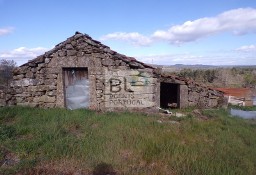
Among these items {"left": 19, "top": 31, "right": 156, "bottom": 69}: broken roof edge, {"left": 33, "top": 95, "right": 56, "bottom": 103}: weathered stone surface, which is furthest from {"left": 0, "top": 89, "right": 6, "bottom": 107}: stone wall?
{"left": 19, "top": 31, "right": 156, "bottom": 69}: broken roof edge

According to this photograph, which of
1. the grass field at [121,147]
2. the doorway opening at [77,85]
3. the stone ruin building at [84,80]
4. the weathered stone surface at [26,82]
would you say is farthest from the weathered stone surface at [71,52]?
the grass field at [121,147]

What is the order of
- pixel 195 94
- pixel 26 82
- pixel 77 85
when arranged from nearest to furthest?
pixel 26 82 → pixel 77 85 → pixel 195 94

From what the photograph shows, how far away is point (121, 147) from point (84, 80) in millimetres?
5541

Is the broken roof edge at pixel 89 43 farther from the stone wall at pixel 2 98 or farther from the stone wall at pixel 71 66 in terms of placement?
the stone wall at pixel 2 98

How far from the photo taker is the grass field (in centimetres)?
534

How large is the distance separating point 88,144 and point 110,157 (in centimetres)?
84

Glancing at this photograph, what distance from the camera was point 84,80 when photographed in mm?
11383

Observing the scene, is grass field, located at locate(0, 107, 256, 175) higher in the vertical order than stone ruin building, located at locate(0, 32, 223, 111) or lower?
lower

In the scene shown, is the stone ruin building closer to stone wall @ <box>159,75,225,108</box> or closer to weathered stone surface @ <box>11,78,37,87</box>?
weathered stone surface @ <box>11,78,37,87</box>

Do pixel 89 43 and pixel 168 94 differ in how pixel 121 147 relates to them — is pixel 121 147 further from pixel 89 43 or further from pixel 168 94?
pixel 168 94

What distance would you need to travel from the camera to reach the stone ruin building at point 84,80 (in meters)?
11.2

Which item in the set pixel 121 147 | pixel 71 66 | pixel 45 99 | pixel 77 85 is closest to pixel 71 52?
pixel 71 66

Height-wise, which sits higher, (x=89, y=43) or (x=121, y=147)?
(x=89, y=43)

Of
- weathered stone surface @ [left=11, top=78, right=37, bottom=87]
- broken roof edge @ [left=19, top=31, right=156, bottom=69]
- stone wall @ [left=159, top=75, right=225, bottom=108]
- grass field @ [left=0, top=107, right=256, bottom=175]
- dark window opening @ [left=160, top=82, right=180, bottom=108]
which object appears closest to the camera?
grass field @ [left=0, top=107, right=256, bottom=175]
